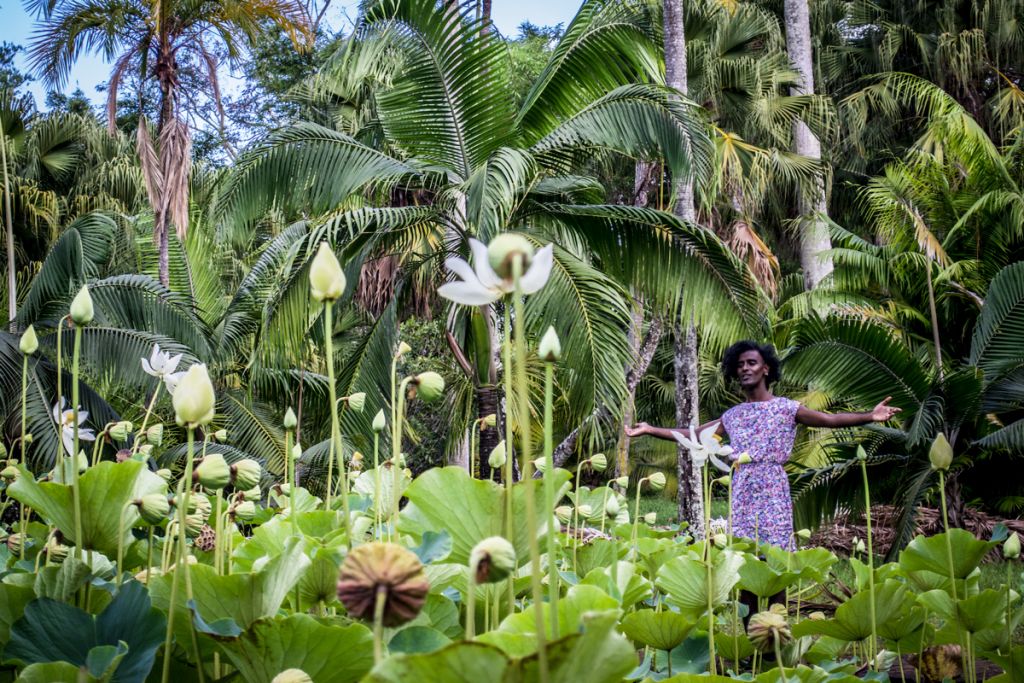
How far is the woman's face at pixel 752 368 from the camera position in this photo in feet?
14.7

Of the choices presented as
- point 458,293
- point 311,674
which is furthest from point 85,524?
point 458,293

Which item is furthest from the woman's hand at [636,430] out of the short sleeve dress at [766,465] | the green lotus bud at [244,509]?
the green lotus bud at [244,509]

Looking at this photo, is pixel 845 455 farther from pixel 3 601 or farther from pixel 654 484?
pixel 3 601

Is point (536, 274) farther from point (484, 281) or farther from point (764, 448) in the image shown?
point (764, 448)

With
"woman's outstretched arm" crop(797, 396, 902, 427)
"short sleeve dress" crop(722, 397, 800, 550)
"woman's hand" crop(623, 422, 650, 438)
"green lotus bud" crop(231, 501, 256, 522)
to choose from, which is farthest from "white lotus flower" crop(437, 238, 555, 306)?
"short sleeve dress" crop(722, 397, 800, 550)

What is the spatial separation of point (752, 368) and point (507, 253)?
3993 millimetres

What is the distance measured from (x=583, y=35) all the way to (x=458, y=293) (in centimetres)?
713

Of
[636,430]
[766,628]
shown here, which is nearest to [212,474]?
[766,628]

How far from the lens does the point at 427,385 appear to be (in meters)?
1.08

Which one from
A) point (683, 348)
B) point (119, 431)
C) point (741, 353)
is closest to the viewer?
point (119, 431)

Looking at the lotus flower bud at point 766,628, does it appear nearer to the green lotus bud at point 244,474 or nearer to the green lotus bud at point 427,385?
the green lotus bud at point 427,385

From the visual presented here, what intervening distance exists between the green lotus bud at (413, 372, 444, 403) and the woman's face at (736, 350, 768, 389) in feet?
11.8

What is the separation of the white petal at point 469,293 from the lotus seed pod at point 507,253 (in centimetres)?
12

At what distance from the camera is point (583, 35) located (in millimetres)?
7523
